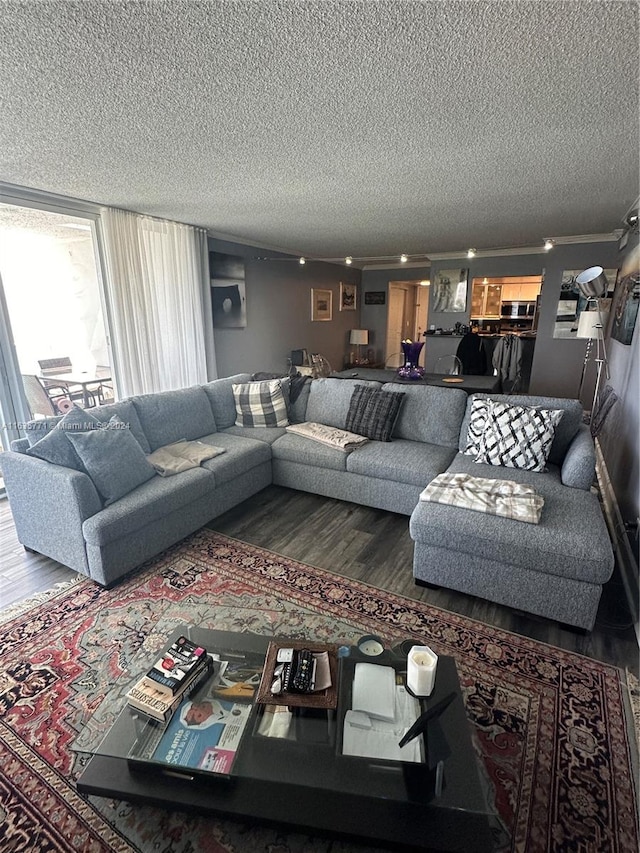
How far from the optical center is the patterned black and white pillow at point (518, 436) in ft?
8.67

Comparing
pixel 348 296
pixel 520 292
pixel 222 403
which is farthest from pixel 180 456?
pixel 520 292

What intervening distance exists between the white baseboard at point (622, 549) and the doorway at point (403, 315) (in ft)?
19.6

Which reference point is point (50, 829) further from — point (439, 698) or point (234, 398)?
point (234, 398)

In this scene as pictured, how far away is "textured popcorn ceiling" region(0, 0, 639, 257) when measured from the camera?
4.41 ft

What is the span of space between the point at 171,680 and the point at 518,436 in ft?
7.81

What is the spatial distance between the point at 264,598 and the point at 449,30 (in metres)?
2.51

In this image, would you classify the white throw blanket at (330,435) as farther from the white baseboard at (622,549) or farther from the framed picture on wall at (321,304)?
the framed picture on wall at (321,304)


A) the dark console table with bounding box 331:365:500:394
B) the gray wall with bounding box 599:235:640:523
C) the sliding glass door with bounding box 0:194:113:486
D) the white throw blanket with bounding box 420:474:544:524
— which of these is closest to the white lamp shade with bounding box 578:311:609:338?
the gray wall with bounding box 599:235:640:523

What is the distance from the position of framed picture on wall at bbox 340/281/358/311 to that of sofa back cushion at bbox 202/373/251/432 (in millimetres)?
5209

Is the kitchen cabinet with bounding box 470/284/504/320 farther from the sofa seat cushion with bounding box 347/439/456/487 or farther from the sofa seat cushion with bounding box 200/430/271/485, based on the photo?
the sofa seat cushion with bounding box 200/430/271/485

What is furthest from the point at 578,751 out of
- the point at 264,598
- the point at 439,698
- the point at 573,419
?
the point at 573,419

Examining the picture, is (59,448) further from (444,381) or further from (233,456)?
(444,381)

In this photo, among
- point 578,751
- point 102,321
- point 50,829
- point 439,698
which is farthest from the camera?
point 102,321

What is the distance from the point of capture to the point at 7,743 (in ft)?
4.78
